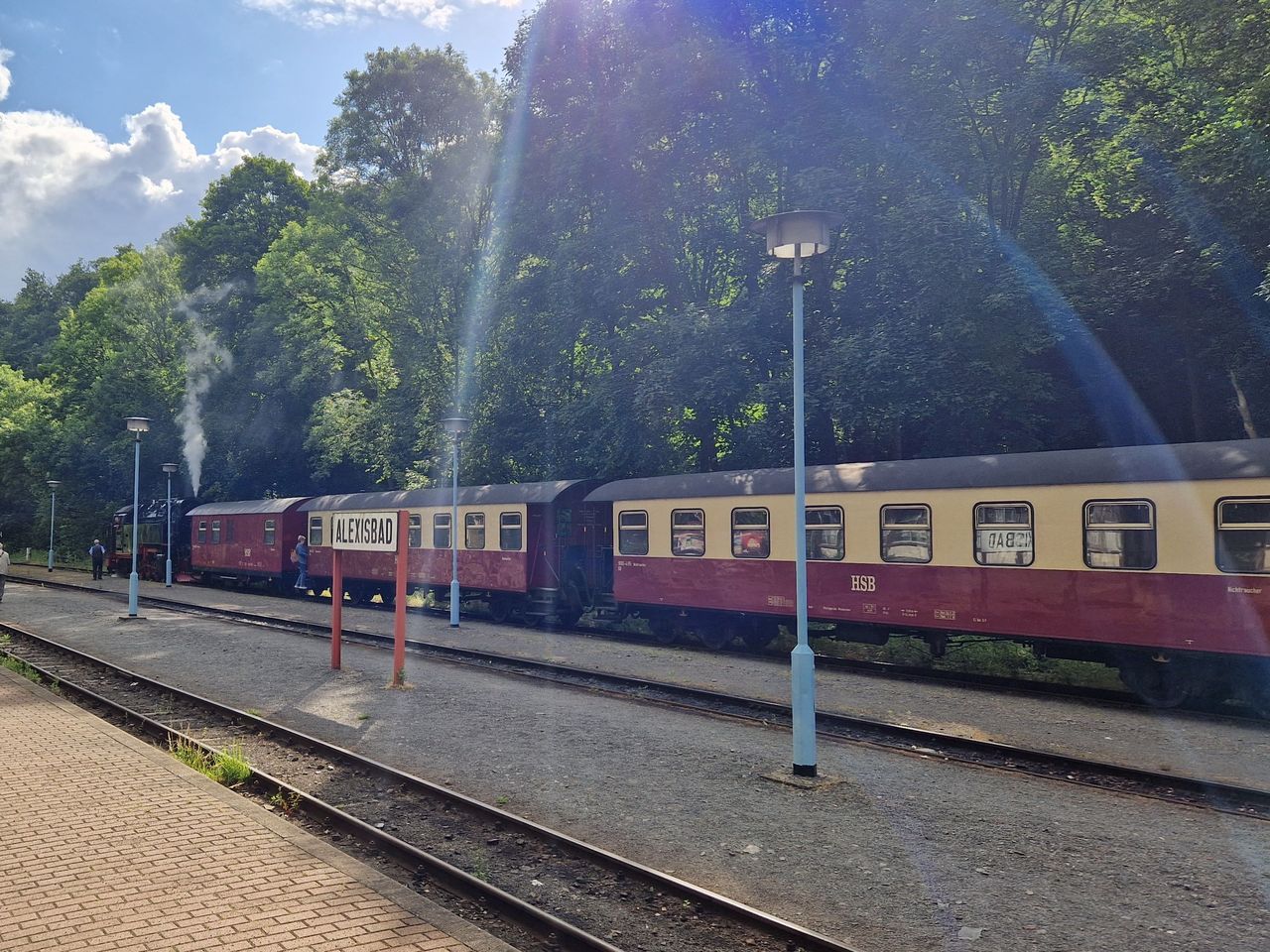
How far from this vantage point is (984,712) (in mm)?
11898

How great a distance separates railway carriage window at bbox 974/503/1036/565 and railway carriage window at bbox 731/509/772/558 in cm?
377

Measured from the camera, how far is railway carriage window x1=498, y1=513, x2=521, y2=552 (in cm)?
2178

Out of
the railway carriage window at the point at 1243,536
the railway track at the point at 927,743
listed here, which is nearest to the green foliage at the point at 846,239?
the railway carriage window at the point at 1243,536

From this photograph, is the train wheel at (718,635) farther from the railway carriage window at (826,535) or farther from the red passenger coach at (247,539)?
the red passenger coach at (247,539)

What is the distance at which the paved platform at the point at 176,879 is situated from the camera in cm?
512

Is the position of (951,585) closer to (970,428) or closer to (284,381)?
(970,428)

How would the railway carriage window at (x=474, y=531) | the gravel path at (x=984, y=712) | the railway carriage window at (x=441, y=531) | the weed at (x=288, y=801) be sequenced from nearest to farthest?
1. the weed at (x=288, y=801)
2. the gravel path at (x=984, y=712)
3. the railway carriage window at (x=474, y=531)
4. the railway carriage window at (x=441, y=531)

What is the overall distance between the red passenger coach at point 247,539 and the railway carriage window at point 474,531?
10153 millimetres

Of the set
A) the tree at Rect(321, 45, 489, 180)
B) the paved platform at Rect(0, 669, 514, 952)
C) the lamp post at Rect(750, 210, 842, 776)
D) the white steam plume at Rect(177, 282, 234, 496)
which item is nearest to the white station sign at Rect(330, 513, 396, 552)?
the paved platform at Rect(0, 669, 514, 952)

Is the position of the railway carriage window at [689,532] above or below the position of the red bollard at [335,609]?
above

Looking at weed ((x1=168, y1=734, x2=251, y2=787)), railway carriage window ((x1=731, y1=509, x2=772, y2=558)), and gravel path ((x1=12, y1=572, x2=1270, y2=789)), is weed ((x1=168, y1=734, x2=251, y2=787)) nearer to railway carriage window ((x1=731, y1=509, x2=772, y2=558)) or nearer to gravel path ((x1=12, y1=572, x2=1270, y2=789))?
gravel path ((x1=12, y1=572, x2=1270, y2=789))

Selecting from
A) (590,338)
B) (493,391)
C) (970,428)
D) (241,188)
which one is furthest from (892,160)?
(241,188)

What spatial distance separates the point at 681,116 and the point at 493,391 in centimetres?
1151

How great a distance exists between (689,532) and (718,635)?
2.03m
